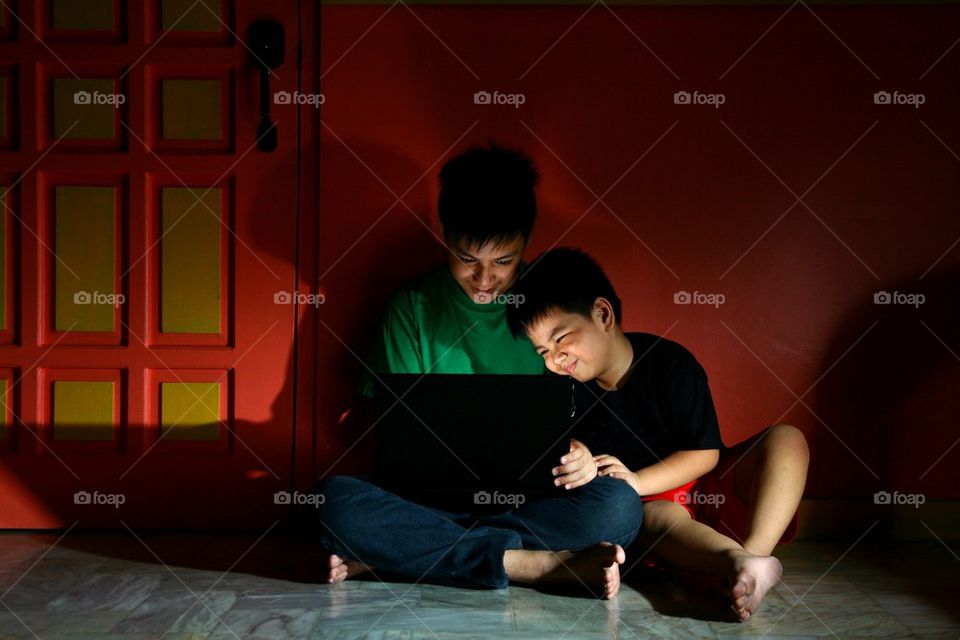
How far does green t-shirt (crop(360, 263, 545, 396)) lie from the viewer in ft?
6.88

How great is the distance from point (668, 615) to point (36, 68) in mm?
1891

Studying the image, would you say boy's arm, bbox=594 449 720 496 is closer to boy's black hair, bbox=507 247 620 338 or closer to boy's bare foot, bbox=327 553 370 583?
boy's black hair, bbox=507 247 620 338

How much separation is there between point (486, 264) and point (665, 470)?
57cm

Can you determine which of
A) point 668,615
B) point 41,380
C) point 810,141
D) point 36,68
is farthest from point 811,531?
point 36,68

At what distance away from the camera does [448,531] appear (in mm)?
1709

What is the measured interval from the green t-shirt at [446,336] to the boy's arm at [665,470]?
39 centimetres

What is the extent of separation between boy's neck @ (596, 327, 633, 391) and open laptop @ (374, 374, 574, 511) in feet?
0.80

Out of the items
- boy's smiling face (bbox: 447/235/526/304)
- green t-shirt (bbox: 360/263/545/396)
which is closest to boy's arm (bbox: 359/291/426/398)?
green t-shirt (bbox: 360/263/545/396)

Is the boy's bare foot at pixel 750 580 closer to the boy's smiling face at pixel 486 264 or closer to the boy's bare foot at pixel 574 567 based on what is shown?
the boy's bare foot at pixel 574 567

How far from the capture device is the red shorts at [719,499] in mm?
1864

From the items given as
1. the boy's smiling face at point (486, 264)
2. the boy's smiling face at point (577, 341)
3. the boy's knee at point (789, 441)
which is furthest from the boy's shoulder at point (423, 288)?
the boy's knee at point (789, 441)

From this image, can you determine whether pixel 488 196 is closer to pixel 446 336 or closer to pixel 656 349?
pixel 446 336

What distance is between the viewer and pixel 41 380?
2197 mm

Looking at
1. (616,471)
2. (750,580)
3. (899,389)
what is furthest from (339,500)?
(899,389)
